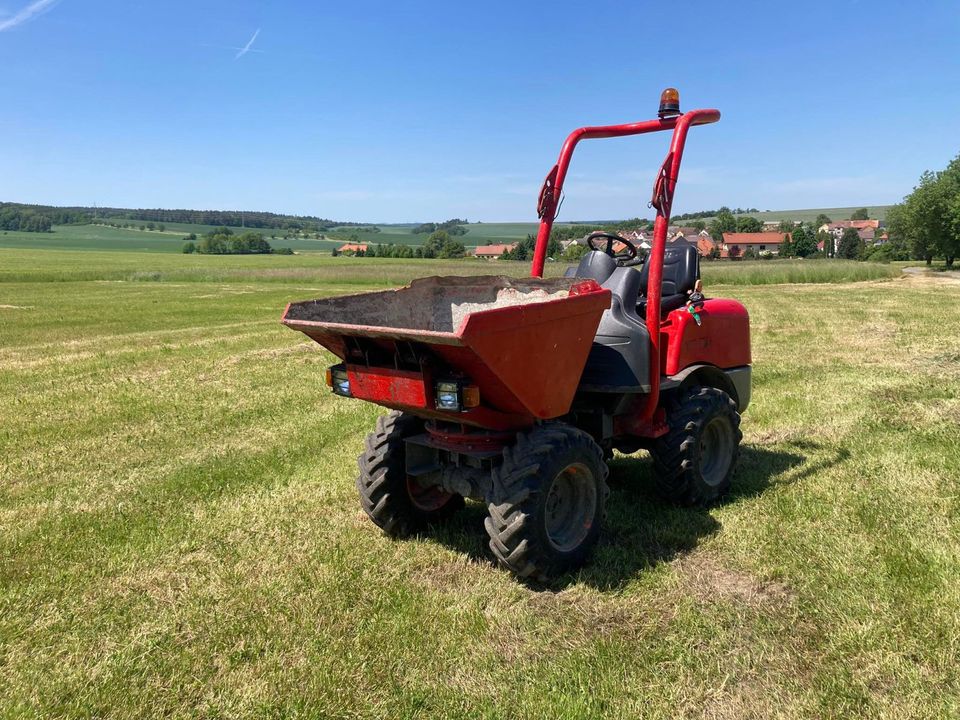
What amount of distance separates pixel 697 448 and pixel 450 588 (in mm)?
2020

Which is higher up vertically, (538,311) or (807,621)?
(538,311)

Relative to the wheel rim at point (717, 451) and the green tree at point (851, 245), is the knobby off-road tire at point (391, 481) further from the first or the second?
the green tree at point (851, 245)

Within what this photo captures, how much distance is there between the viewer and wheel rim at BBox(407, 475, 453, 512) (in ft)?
15.8

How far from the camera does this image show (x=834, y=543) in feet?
14.7

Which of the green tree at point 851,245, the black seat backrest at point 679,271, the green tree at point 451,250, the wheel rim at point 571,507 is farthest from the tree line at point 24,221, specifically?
the wheel rim at point 571,507

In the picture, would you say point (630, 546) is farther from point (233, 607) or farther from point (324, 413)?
point (324, 413)

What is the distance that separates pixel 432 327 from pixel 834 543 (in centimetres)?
284

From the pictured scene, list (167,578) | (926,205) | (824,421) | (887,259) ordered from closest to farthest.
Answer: (167,578) → (824,421) → (926,205) → (887,259)

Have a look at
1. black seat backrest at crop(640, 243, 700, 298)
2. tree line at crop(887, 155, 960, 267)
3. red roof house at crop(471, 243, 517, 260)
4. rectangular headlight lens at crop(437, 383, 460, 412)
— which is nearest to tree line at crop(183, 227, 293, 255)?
red roof house at crop(471, 243, 517, 260)

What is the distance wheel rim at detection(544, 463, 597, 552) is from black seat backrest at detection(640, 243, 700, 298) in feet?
5.79

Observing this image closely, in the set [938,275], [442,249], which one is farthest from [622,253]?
[442,249]

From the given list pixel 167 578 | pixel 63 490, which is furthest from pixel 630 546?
pixel 63 490

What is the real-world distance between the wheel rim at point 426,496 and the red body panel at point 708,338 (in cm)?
177

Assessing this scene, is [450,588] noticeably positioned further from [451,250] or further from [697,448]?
[451,250]
